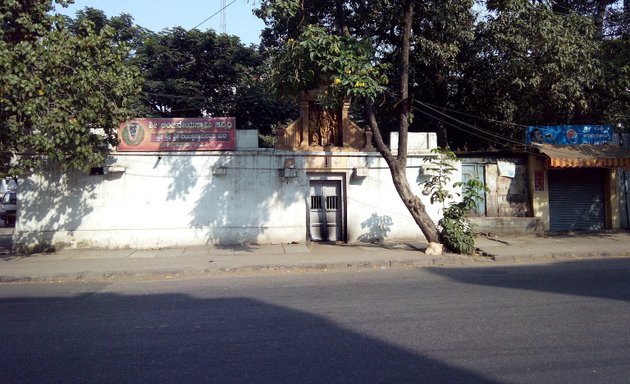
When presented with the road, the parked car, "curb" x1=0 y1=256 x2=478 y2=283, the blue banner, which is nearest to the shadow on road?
the road

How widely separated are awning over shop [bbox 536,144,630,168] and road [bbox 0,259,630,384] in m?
6.25

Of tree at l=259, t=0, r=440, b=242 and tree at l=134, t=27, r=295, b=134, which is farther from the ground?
tree at l=134, t=27, r=295, b=134

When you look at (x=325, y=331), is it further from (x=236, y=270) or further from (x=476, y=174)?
(x=476, y=174)

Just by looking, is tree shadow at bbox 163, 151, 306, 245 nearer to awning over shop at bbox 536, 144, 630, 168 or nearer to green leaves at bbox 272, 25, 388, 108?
green leaves at bbox 272, 25, 388, 108

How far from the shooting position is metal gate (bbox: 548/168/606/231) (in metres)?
15.5

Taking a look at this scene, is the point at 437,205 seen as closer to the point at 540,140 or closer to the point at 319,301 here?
the point at 540,140

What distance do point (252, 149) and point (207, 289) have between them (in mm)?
5826

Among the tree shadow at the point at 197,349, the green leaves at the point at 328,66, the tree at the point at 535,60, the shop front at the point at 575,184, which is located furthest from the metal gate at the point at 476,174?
the tree shadow at the point at 197,349

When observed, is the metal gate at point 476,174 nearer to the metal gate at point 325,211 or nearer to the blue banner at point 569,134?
the blue banner at point 569,134

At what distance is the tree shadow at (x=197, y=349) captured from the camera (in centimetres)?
404

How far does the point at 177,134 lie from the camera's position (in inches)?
506

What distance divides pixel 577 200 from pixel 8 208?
77.0ft

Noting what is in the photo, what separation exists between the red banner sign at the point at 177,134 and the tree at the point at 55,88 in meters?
1.31

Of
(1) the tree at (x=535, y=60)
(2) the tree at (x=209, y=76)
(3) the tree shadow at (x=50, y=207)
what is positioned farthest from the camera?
(2) the tree at (x=209, y=76)
